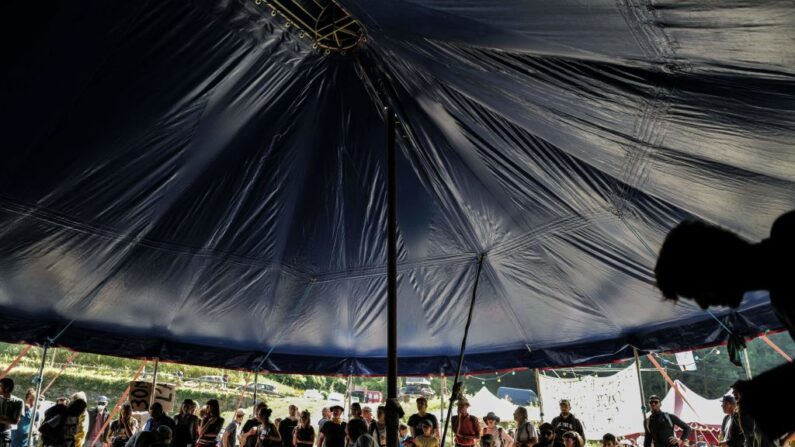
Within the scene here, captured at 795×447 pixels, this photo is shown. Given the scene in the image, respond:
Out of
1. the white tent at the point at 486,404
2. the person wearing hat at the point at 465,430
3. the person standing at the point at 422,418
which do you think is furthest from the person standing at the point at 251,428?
the white tent at the point at 486,404

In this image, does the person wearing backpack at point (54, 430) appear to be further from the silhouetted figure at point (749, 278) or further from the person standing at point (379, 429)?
the silhouetted figure at point (749, 278)

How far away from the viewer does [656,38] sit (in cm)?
294

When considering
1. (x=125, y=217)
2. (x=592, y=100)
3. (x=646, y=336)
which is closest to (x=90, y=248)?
(x=125, y=217)

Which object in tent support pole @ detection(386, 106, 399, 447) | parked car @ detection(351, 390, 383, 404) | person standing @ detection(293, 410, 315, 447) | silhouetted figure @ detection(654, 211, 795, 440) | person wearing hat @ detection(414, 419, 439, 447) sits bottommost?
person standing @ detection(293, 410, 315, 447)

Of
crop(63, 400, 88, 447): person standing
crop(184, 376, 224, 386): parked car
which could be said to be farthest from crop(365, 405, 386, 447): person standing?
crop(184, 376, 224, 386): parked car

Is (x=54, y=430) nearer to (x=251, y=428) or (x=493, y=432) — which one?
(x=251, y=428)

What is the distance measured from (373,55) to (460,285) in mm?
3786

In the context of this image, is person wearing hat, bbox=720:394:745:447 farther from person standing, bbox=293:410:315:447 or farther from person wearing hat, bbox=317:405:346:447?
person standing, bbox=293:410:315:447

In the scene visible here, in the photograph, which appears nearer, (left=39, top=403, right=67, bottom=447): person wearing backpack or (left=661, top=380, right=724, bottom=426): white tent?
(left=39, top=403, right=67, bottom=447): person wearing backpack

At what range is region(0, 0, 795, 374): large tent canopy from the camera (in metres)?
3.39

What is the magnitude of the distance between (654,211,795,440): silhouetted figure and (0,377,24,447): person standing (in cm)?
762

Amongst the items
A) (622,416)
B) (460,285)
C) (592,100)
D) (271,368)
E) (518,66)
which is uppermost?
(518,66)

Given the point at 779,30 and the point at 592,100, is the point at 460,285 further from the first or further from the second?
the point at 779,30

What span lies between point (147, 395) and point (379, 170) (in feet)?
17.0
